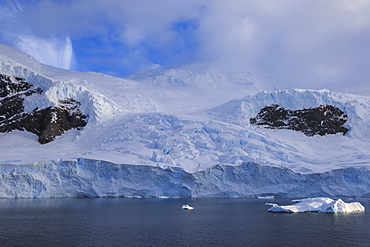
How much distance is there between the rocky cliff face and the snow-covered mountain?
0.43ft

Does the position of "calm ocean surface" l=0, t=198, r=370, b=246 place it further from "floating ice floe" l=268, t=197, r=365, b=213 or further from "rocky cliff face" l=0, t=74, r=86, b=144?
"rocky cliff face" l=0, t=74, r=86, b=144

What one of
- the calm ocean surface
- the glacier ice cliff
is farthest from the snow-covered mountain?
the calm ocean surface

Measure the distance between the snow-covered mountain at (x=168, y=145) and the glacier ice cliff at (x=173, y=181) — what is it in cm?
10

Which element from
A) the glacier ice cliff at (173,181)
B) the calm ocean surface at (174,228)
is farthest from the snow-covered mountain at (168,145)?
the calm ocean surface at (174,228)

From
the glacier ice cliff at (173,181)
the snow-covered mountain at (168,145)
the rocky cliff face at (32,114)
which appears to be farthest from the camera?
the rocky cliff face at (32,114)

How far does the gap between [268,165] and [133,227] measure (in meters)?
20.7

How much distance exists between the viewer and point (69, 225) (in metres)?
19.8

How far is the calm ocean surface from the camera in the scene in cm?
1611

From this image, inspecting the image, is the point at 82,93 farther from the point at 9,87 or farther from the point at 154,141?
the point at 154,141

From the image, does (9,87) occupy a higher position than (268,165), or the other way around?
(9,87)

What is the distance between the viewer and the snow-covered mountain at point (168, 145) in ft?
117

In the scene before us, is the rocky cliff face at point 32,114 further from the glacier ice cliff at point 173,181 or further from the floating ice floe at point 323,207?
the floating ice floe at point 323,207

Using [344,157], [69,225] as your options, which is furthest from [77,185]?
[344,157]

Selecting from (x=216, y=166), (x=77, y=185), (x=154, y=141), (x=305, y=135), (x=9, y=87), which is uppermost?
(x=9, y=87)
